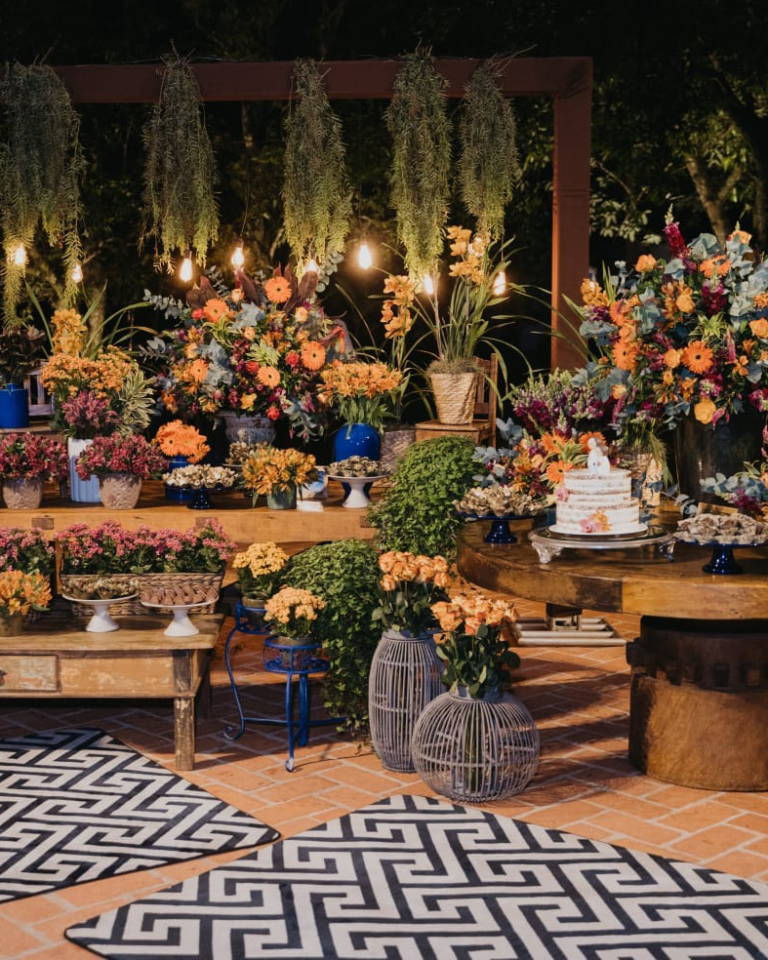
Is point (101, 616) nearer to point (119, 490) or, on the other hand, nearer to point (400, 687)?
point (119, 490)

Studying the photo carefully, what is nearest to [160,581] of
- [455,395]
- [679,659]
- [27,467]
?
[27,467]

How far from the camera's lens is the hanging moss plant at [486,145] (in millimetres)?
7496

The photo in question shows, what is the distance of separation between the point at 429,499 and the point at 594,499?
132 cm

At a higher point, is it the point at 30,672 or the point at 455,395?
the point at 455,395

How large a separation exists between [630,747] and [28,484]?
3094 mm

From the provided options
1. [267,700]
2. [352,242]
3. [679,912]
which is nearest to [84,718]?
[267,700]

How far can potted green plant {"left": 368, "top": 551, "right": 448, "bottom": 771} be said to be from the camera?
5.29 m

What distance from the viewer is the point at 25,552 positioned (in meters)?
5.79

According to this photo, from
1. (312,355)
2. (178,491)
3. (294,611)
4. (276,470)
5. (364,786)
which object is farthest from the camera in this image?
(178,491)

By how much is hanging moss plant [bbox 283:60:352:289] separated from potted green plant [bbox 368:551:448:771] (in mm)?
2623

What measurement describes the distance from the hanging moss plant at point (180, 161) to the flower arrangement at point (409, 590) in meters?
3.05

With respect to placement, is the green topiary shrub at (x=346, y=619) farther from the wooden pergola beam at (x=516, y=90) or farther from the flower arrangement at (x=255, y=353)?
the wooden pergola beam at (x=516, y=90)

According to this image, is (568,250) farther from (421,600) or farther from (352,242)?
(352,242)

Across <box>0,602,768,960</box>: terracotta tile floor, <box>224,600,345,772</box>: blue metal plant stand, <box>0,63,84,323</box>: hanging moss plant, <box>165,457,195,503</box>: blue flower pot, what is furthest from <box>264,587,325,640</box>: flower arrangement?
<box>0,63,84,323</box>: hanging moss plant
